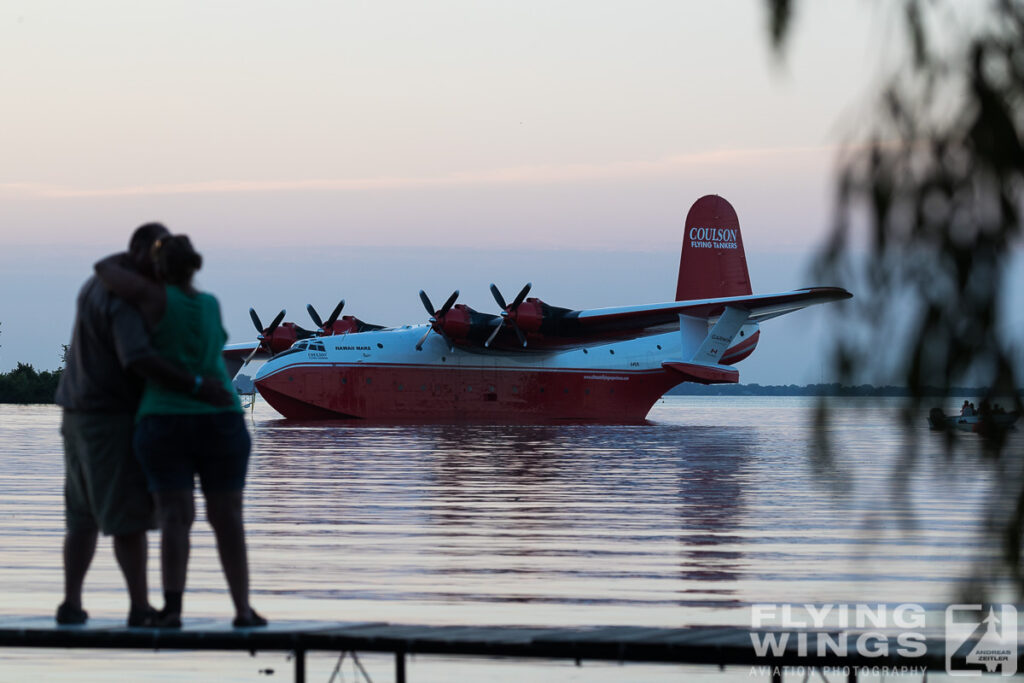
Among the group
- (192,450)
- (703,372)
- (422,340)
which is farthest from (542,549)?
(422,340)

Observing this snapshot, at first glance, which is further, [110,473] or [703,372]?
[703,372]

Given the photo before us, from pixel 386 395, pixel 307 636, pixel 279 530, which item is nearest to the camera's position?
pixel 307 636

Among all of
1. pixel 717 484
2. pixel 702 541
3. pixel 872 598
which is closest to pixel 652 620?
pixel 872 598

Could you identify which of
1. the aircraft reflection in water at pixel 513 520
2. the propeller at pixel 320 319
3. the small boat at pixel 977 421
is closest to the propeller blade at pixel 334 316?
the propeller at pixel 320 319

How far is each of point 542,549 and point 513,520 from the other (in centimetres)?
193

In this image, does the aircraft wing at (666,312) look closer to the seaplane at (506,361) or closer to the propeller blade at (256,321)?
the seaplane at (506,361)

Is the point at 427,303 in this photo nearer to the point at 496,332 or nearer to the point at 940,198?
the point at 496,332

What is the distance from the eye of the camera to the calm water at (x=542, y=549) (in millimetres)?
5207

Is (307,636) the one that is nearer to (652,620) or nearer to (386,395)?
(652,620)

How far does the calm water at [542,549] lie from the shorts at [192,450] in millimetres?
1179

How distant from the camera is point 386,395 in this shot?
37.1 meters

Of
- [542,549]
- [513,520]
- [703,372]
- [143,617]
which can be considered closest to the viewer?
[143,617]

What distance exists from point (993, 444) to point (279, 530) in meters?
8.00

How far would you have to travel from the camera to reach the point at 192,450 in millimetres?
4371
